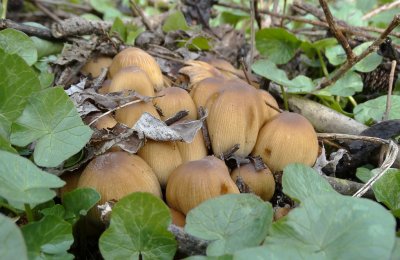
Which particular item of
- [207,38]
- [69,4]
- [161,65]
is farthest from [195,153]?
[69,4]

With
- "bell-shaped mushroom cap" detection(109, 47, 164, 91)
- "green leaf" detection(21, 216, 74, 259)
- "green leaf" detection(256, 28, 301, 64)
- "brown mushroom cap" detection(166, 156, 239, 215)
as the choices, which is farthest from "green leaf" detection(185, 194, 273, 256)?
"green leaf" detection(256, 28, 301, 64)

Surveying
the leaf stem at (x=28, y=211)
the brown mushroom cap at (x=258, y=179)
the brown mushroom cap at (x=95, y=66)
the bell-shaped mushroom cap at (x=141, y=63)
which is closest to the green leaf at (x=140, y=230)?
the leaf stem at (x=28, y=211)

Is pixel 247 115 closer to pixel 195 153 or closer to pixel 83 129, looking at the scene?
pixel 195 153

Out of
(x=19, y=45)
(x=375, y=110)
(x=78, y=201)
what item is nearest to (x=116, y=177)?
(x=78, y=201)

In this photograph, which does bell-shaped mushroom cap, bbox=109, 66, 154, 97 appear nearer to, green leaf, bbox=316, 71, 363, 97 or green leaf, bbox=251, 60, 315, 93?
green leaf, bbox=251, 60, 315, 93

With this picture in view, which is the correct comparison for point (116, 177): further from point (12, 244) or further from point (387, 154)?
point (387, 154)

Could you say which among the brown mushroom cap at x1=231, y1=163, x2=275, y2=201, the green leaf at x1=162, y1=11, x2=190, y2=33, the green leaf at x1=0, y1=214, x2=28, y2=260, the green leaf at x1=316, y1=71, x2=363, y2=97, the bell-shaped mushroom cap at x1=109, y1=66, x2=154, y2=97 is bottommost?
the brown mushroom cap at x1=231, y1=163, x2=275, y2=201
